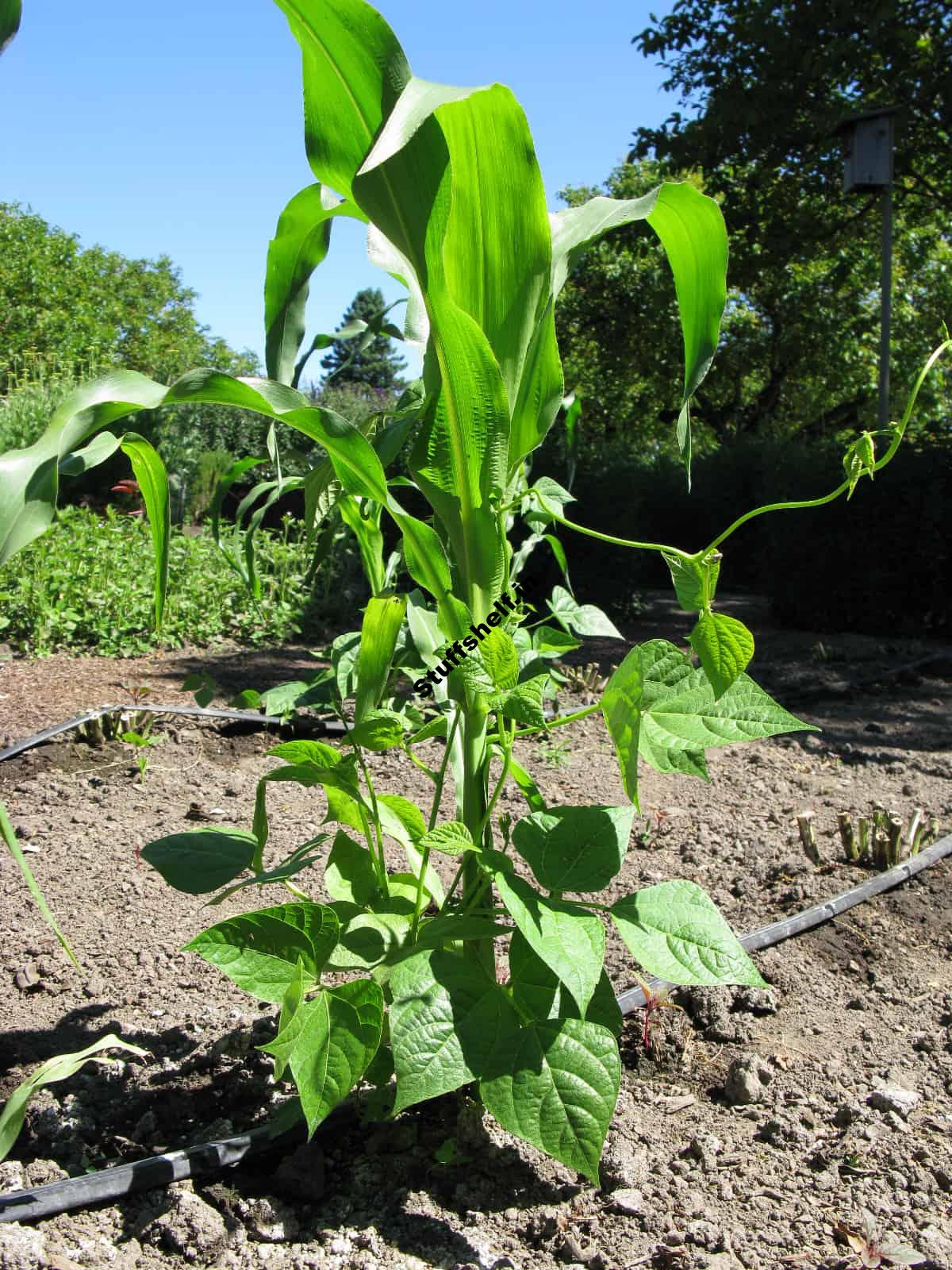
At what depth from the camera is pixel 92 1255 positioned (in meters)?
1.18

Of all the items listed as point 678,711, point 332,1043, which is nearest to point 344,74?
point 678,711

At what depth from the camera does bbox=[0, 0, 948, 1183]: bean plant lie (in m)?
1.05

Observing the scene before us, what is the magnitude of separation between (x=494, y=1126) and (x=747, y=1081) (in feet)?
1.47

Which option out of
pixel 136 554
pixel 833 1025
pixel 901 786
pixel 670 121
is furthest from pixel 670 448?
pixel 833 1025

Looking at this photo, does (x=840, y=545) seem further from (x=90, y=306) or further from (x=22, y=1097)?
(x=90, y=306)

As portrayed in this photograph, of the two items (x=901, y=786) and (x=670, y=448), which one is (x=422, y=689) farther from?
(x=670, y=448)

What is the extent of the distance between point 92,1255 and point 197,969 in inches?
31.0

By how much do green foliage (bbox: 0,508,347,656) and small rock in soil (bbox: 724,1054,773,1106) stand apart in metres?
3.96

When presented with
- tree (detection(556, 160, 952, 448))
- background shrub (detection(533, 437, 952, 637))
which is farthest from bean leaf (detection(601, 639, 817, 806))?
tree (detection(556, 160, 952, 448))

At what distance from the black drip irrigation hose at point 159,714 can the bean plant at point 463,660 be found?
2084 millimetres

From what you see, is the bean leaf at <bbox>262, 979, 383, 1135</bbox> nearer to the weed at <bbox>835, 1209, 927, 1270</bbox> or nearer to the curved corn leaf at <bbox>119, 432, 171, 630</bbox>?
the curved corn leaf at <bbox>119, 432, 171, 630</bbox>

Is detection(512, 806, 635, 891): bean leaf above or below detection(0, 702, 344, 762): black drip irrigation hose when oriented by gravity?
above

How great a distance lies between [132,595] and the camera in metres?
5.96

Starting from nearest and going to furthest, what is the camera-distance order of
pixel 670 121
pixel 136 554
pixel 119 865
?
1. pixel 119 865
2. pixel 136 554
3. pixel 670 121
